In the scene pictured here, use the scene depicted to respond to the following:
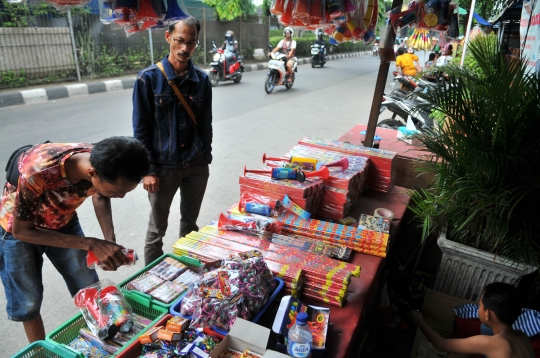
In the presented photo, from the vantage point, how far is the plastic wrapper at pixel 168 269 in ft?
5.22

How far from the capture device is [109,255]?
5.02ft

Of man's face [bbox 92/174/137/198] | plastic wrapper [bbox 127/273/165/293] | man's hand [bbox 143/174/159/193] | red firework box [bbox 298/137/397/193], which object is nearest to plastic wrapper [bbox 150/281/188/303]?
plastic wrapper [bbox 127/273/165/293]

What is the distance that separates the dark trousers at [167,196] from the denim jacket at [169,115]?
7 cm

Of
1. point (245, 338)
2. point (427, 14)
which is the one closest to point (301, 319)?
point (245, 338)

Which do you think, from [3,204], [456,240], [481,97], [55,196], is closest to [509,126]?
[481,97]

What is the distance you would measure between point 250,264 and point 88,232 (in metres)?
2.37

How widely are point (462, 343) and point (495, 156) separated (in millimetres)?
883

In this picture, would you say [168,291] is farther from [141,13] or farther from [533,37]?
[533,37]

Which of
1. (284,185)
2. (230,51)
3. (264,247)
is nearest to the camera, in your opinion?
(264,247)

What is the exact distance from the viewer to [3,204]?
1.66 meters

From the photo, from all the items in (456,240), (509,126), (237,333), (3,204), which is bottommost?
(456,240)

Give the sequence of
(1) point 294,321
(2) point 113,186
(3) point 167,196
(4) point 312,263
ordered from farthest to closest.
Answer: (3) point 167,196 < (4) point 312,263 < (2) point 113,186 < (1) point 294,321

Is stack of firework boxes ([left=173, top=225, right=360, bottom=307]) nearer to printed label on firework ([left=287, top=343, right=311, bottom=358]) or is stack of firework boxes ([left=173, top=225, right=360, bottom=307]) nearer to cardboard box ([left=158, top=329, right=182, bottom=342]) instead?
printed label on firework ([left=287, top=343, right=311, bottom=358])

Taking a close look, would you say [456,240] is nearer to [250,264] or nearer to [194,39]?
[250,264]
